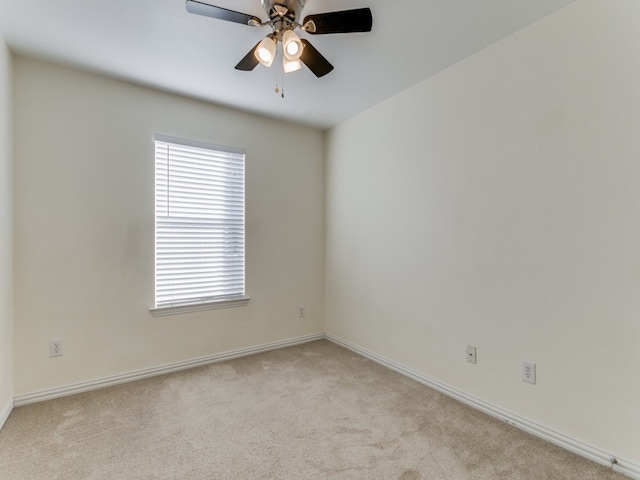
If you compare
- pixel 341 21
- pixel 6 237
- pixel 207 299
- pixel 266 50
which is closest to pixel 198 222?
pixel 207 299

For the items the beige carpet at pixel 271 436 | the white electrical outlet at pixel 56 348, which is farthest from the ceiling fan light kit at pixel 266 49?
the white electrical outlet at pixel 56 348

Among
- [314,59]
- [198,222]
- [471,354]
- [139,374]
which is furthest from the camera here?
[198,222]

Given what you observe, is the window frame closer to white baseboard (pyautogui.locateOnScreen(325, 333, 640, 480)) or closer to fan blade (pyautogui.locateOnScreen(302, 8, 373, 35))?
white baseboard (pyautogui.locateOnScreen(325, 333, 640, 480))

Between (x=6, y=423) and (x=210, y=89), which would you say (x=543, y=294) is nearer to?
(x=210, y=89)

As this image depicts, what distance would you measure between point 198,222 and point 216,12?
6.01 feet

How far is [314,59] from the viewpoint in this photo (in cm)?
185

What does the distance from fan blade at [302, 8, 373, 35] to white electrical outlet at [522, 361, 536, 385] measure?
214 centimetres

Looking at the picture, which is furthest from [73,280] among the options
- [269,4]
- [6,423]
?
[269,4]

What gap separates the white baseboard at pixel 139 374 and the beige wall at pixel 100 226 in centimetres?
5

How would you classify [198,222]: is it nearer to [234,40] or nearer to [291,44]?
[234,40]

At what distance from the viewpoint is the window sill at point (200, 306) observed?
110 inches

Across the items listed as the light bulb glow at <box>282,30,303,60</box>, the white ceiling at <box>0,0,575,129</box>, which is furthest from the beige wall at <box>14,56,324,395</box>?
the light bulb glow at <box>282,30,303,60</box>

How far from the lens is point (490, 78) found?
7.09 feet

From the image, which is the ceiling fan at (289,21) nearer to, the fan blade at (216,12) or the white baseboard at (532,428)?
the fan blade at (216,12)
